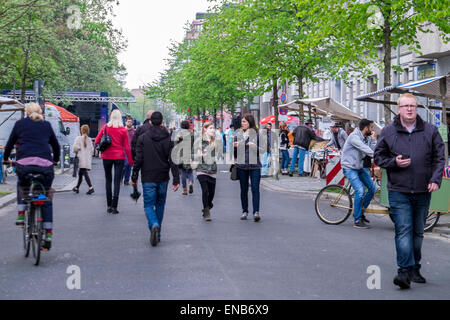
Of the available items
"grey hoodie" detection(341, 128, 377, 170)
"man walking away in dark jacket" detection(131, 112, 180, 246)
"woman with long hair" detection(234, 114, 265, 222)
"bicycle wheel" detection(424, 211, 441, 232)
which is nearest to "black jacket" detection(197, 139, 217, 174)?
"woman with long hair" detection(234, 114, 265, 222)

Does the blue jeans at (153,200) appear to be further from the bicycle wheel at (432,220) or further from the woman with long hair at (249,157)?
the bicycle wheel at (432,220)

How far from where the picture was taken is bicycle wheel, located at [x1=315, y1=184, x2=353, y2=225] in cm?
1176

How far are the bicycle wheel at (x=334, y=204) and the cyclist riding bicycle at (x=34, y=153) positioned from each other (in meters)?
5.16

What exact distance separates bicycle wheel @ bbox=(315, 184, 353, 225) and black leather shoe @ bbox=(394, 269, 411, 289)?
4981mm

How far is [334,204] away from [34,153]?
5.54 meters

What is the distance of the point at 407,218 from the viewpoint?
6.89 meters

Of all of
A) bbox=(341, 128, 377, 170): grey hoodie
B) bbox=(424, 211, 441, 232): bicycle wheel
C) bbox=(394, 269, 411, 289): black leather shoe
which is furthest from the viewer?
bbox=(341, 128, 377, 170): grey hoodie

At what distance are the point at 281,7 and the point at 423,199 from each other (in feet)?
63.5

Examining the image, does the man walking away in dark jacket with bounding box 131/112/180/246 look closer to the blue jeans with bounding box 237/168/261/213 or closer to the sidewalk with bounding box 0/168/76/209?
the blue jeans with bounding box 237/168/261/213

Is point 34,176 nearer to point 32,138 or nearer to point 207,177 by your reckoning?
point 32,138

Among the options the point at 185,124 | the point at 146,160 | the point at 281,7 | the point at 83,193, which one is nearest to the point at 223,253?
the point at 146,160

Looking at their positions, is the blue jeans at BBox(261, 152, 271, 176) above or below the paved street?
above

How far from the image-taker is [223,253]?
28.0 ft
